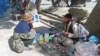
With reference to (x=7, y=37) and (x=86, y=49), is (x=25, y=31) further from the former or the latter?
(x=86, y=49)

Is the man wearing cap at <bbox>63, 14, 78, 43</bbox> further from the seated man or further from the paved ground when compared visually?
the seated man

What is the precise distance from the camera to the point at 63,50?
7.07 m

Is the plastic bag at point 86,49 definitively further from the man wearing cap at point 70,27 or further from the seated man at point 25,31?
the seated man at point 25,31

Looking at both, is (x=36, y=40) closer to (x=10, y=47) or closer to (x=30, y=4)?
(x=10, y=47)

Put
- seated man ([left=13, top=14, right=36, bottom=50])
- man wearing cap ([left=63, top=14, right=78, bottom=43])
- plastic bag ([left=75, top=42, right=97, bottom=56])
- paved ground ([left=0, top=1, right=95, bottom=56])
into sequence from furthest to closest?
seated man ([left=13, top=14, right=36, bottom=50]) < paved ground ([left=0, top=1, right=95, bottom=56]) < man wearing cap ([left=63, top=14, right=78, bottom=43]) < plastic bag ([left=75, top=42, right=97, bottom=56])

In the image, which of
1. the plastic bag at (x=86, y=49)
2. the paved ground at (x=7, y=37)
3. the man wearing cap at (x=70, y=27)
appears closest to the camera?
the plastic bag at (x=86, y=49)

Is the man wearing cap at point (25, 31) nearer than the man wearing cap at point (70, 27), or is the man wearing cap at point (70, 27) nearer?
the man wearing cap at point (70, 27)

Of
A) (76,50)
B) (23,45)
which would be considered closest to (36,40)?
(23,45)

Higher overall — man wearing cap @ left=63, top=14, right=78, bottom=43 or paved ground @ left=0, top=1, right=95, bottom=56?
man wearing cap @ left=63, top=14, right=78, bottom=43

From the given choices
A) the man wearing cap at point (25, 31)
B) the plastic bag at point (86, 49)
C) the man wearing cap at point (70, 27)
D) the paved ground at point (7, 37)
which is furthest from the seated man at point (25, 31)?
the plastic bag at point (86, 49)

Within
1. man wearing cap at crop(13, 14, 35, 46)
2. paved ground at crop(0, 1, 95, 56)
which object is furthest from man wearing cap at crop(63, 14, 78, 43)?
man wearing cap at crop(13, 14, 35, 46)

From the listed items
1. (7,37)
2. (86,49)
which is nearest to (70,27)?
(86,49)

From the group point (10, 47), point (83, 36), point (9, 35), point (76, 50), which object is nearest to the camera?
point (76, 50)

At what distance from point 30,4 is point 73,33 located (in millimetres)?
5206
